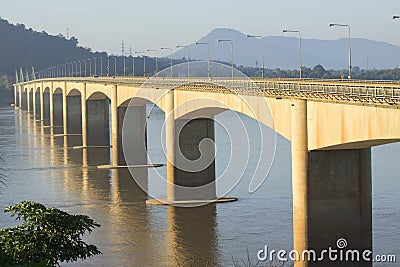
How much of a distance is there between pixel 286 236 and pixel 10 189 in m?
24.6

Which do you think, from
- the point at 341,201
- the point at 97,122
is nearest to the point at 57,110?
the point at 97,122

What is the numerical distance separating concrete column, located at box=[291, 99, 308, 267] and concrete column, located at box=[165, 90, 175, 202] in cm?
1778

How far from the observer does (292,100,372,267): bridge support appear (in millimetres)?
31828

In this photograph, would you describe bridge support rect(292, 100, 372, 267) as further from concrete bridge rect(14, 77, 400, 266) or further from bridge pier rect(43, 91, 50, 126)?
bridge pier rect(43, 91, 50, 126)

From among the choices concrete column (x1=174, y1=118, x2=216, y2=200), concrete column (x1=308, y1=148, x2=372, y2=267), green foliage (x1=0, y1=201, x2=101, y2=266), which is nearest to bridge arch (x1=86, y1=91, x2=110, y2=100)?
concrete column (x1=174, y1=118, x2=216, y2=200)

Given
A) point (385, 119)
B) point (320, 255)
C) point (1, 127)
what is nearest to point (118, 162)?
point (320, 255)

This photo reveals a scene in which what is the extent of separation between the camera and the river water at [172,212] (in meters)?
35.9

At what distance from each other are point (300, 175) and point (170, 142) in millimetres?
22065

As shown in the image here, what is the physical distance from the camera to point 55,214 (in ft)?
66.0

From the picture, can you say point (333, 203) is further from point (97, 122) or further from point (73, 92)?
point (73, 92)

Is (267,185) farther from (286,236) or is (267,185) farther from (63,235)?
(63,235)

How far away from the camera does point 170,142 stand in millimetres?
53906

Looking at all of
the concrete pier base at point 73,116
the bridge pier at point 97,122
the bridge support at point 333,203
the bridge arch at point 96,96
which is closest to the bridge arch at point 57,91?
the concrete pier base at point 73,116

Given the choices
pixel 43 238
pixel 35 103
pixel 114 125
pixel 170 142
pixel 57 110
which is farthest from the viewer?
pixel 35 103
